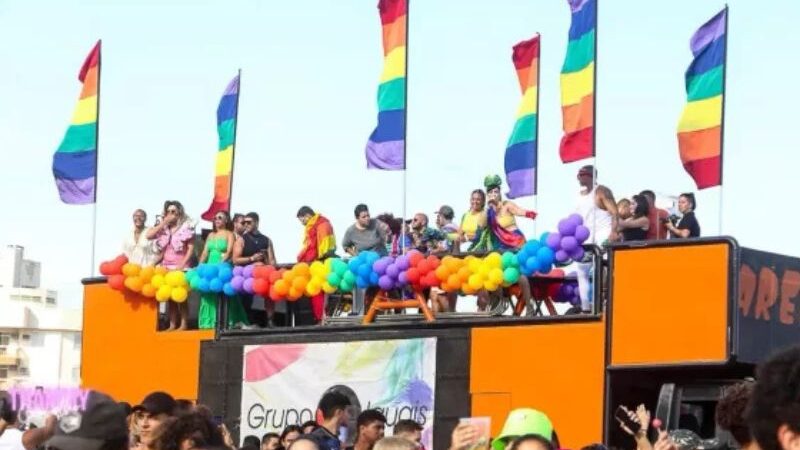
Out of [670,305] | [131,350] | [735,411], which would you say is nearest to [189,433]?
[735,411]

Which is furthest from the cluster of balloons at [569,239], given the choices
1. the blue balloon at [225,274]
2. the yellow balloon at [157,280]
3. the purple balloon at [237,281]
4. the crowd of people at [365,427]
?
the crowd of people at [365,427]

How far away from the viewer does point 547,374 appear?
19000 millimetres

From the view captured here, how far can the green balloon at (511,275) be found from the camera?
62.7 feet

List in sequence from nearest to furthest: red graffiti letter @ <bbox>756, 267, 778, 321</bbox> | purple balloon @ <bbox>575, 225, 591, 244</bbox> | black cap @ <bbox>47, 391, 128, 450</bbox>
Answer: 1. black cap @ <bbox>47, 391, 128, 450</bbox>
2. red graffiti letter @ <bbox>756, 267, 778, 321</bbox>
3. purple balloon @ <bbox>575, 225, 591, 244</bbox>

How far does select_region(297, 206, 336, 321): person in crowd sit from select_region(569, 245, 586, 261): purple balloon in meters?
3.45

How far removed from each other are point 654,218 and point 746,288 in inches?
59.6

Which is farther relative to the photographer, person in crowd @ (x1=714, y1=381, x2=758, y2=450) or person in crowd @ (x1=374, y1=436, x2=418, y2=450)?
person in crowd @ (x1=374, y1=436, x2=418, y2=450)

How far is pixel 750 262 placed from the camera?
17734 millimetres

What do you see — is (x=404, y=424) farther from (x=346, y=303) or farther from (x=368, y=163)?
(x=368, y=163)

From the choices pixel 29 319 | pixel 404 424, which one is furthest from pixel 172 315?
pixel 29 319

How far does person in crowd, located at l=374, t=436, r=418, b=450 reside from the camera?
9148mm

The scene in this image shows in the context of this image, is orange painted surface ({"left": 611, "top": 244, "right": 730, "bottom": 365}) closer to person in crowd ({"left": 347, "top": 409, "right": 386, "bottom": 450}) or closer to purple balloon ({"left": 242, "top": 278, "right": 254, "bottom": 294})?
purple balloon ({"left": 242, "top": 278, "right": 254, "bottom": 294})

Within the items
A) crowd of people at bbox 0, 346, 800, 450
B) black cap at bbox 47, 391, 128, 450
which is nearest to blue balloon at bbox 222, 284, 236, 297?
crowd of people at bbox 0, 346, 800, 450

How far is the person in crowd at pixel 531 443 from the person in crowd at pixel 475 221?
11723 mm
